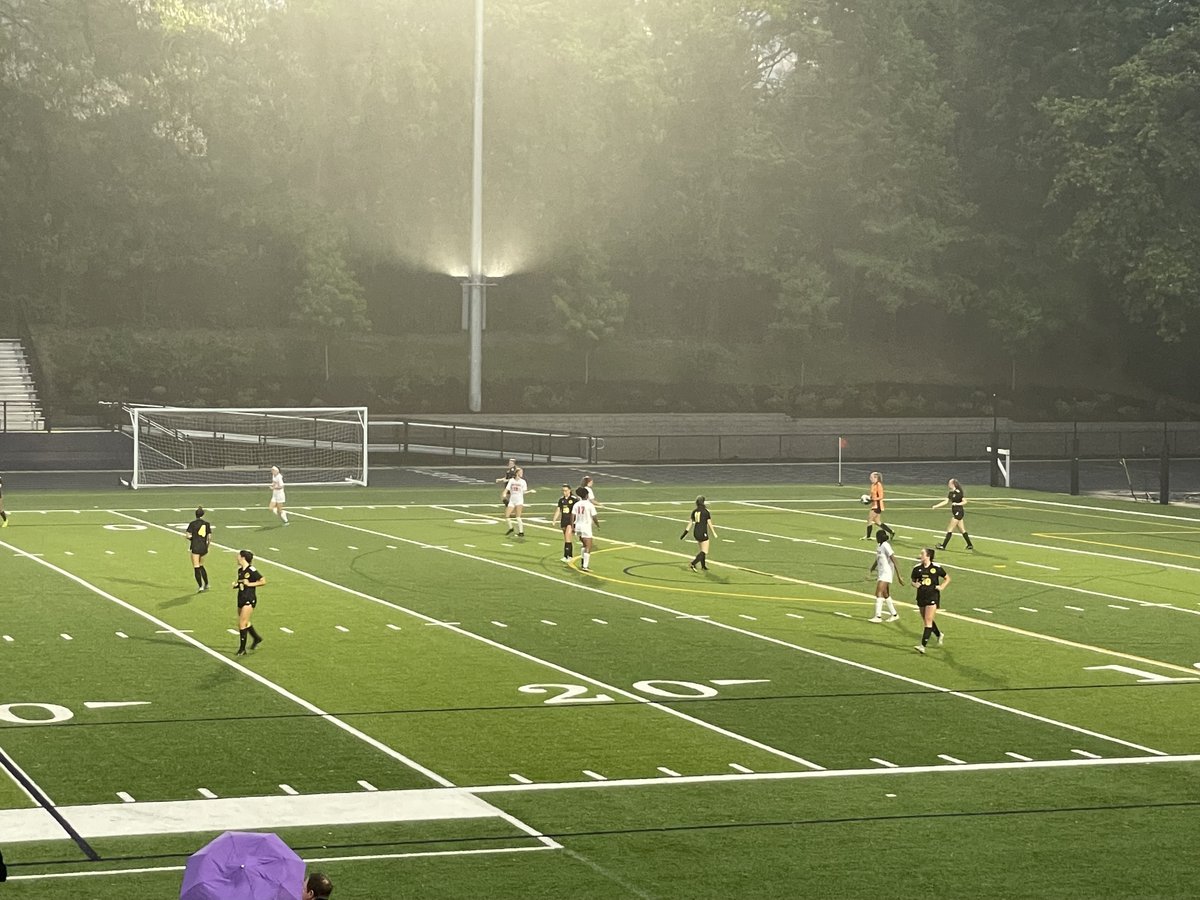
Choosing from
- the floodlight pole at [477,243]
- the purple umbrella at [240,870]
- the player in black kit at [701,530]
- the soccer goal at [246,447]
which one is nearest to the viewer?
the purple umbrella at [240,870]

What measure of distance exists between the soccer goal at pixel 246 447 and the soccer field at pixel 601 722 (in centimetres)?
1868

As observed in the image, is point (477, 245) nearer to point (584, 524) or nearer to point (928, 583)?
point (584, 524)

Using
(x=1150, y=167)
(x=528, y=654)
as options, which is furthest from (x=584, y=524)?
(x=1150, y=167)

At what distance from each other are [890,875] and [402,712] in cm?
808

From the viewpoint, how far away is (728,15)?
89.1 metres

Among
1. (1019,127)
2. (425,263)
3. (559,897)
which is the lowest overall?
(559,897)

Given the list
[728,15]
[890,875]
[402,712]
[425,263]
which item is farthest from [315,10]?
[890,875]

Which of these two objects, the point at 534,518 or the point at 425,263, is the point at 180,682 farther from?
the point at 425,263

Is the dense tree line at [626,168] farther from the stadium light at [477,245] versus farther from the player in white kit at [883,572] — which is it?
the player in white kit at [883,572]

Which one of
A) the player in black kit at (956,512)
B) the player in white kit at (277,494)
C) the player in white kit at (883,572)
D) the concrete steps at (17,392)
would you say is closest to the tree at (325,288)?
the concrete steps at (17,392)

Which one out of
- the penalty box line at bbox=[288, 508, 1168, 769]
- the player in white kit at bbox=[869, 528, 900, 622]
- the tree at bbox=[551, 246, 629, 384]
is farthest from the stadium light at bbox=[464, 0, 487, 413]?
the player in white kit at bbox=[869, 528, 900, 622]

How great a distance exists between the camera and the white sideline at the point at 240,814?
1608 centimetres

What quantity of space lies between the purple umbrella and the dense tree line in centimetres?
7222

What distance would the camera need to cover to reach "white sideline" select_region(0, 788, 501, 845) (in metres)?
16.1
